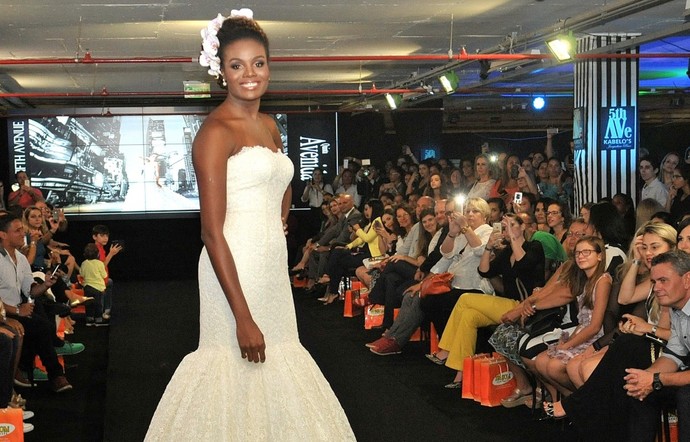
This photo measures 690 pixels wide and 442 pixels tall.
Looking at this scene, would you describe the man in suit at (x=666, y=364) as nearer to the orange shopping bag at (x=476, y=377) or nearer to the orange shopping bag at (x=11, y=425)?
the orange shopping bag at (x=476, y=377)

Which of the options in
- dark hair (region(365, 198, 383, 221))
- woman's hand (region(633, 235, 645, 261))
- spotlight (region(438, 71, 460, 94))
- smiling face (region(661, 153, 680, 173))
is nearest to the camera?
woman's hand (region(633, 235, 645, 261))

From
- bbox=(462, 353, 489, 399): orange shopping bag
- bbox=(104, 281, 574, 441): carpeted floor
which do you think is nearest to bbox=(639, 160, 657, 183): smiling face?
bbox=(104, 281, 574, 441): carpeted floor

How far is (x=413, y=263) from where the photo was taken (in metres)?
7.73

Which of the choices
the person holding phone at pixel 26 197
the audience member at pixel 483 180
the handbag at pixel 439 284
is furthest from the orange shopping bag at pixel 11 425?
the person holding phone at pixel 26 197

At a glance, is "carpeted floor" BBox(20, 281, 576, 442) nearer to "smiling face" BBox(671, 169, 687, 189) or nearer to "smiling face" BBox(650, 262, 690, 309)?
"smiling face" BBox(650, 262, 690, 309)

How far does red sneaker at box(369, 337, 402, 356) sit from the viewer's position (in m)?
6.92

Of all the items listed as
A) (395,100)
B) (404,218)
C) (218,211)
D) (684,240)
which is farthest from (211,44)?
(395,100)

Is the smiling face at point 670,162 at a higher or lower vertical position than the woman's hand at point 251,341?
higher

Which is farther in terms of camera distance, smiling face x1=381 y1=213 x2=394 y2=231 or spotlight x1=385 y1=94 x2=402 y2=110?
spotlight x1=385 y1=94 x2=402 y2=110

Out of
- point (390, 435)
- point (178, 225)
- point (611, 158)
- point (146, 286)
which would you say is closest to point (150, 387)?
point (390, 435)

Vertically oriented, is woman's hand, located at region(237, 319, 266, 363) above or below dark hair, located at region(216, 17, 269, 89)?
below

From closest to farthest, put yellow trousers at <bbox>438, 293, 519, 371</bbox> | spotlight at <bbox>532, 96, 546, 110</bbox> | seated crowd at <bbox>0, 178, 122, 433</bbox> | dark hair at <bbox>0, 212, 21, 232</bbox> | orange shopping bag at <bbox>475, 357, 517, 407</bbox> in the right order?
seated crowd at <bbox>0, 178, 122, 433</bbox>, orange shopping bag at <bbox>475, 357, 517, 407</bbox>, yellow trousers at <bbox>438, 293, 519, 371</bbox>, dark hair at <bbox>0, 212, 21, 232</bbox>, spotlight at <bbox>532, 96, 546, 110</bbox>

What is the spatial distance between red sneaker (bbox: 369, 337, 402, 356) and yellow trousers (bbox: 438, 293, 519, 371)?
112 cm

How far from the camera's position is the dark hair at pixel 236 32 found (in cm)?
236
